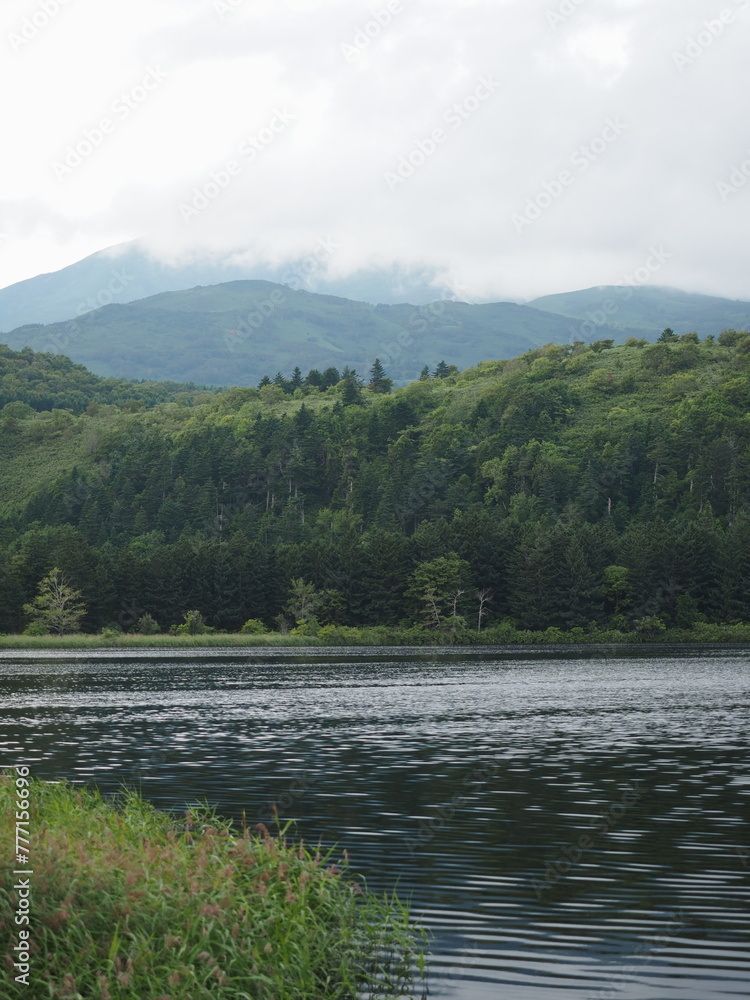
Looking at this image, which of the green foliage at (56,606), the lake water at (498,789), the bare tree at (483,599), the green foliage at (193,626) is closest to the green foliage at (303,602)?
the green foliage at (193,626)

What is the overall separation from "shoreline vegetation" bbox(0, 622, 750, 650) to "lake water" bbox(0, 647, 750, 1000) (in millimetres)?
58193

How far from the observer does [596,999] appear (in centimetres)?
1550

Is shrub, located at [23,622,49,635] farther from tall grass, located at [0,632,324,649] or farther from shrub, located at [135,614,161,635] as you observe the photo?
shrub, located at [135,614,161,635]

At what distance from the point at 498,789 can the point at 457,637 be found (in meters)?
116

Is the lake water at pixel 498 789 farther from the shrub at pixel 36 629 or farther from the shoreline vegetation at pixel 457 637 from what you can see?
the shrub at pixel 36 629

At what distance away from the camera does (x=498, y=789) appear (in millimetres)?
34031

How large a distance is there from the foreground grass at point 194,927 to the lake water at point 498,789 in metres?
1.28

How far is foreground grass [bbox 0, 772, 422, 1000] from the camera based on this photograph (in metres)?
14.5

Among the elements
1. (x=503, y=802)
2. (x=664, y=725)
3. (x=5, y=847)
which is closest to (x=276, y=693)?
(x=664, y=725)

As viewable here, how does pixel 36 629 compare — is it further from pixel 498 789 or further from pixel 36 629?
pixel 498 789

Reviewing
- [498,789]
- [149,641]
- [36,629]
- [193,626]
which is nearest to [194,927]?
[498,789]

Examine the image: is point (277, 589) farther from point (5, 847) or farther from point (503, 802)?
point (5, 847)

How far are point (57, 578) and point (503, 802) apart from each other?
124236 mm

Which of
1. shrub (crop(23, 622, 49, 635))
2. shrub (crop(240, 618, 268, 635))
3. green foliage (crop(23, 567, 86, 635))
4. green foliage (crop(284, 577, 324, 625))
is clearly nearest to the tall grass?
shrub (crop(23, 622, 49, 635))
